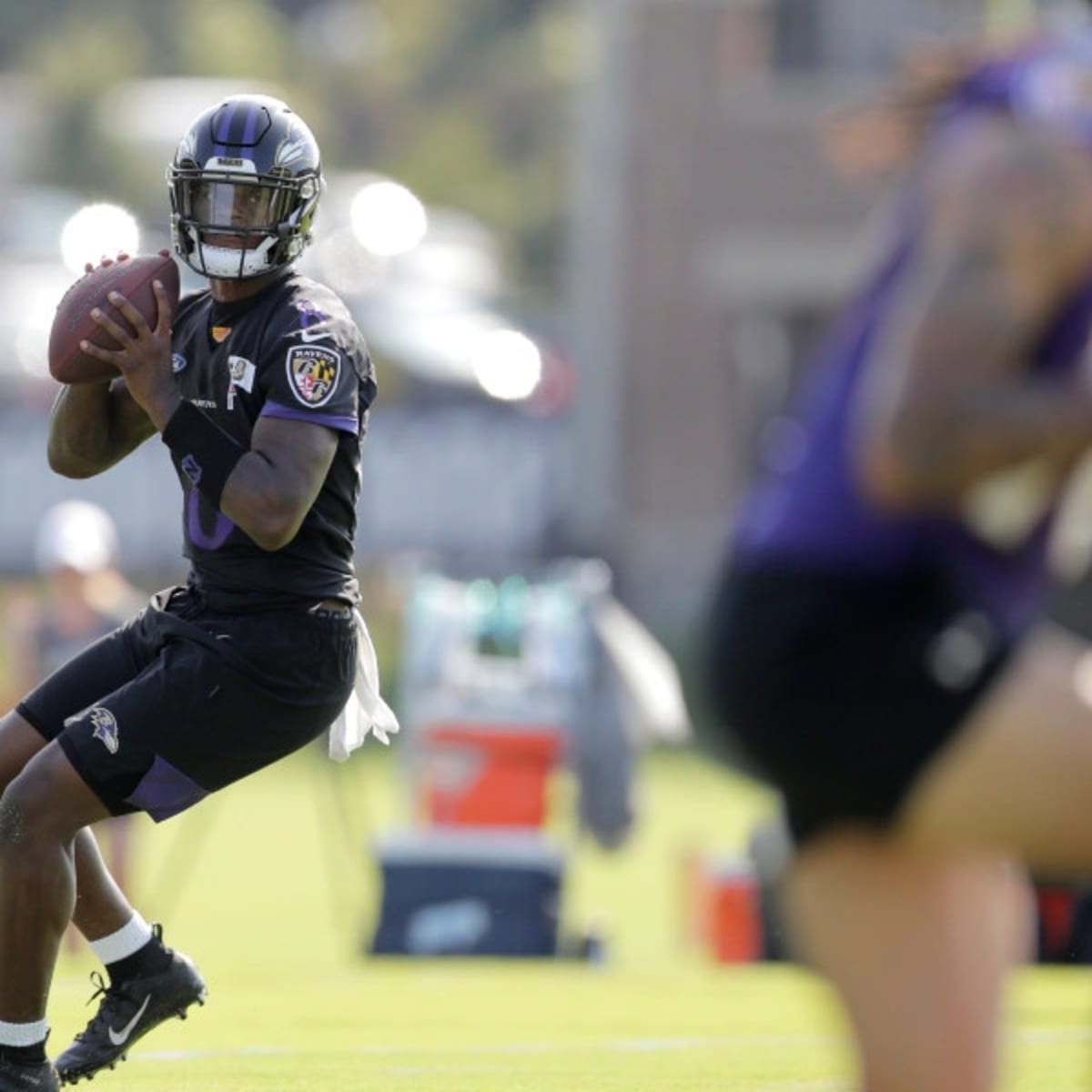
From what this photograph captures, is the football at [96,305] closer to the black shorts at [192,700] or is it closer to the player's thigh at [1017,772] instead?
the black shorts at [192,700]

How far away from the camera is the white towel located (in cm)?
637

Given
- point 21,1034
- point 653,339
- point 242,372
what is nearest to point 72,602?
point 242,372

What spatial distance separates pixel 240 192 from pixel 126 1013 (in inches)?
71.6

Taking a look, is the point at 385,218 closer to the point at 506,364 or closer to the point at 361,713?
the point at 361,713

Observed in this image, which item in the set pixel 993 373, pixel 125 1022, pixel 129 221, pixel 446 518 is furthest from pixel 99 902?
pixel 446 518

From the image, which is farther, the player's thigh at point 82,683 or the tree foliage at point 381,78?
the tree foliage at point 381,78

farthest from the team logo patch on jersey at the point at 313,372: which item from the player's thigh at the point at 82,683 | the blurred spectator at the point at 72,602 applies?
the blurred spectator at the point at 72,602

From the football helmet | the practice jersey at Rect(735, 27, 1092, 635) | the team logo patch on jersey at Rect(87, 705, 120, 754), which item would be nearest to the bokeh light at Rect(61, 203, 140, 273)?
the football helmet

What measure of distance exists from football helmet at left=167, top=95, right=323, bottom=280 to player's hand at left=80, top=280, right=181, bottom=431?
0.22m

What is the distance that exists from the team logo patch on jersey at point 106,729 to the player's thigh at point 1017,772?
7.64 feet

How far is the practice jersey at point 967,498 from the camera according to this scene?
12.4 feet

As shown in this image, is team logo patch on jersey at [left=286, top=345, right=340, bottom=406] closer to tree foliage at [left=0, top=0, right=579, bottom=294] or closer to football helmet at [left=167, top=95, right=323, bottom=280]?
football helmet at [left=167, top=95, right=323, bottom=280]

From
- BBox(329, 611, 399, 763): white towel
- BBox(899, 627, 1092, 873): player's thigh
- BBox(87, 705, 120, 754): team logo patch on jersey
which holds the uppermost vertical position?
BBox(899, 627, 1092, 873): player's thigh

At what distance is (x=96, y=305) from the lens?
5.94m
